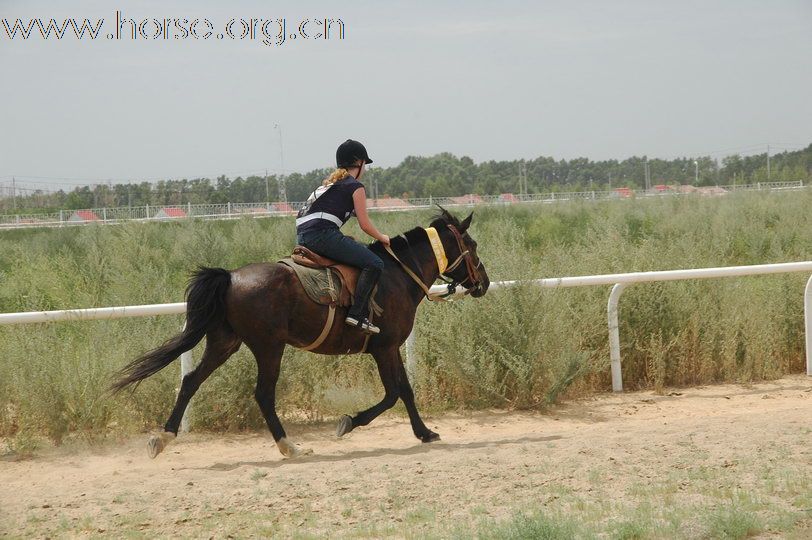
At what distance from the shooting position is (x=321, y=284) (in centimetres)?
768

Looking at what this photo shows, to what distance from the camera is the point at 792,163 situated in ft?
240

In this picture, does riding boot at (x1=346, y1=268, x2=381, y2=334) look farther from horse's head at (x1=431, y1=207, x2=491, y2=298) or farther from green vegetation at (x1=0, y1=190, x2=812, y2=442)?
green vegetation at (x1=0, y1=190, x2=812, y2=442)

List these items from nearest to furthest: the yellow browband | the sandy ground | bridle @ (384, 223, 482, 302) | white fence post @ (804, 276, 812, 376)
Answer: the sandy ground, the yellow browband, bridle @ (384, 223, 482, 302), white fence post @ (804, 276, 812, 376)

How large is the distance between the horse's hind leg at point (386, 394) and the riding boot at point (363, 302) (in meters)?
0.36

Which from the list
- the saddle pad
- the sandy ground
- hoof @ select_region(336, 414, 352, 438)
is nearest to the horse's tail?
the saddle pad

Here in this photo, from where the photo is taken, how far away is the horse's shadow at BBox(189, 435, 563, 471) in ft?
24.1

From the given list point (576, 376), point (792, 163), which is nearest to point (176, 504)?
point (576, 376)

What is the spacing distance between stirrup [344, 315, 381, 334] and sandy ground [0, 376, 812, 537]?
101 cm

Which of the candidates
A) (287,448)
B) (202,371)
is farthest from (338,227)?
(287,448)

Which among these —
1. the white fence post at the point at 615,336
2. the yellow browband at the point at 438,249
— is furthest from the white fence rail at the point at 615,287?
the yellow browband at the point at 438,249

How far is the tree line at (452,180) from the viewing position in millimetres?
41094

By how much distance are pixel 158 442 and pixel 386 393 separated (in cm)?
188

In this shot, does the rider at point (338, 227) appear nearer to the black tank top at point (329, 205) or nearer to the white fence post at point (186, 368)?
the black tank top at point (329, 205)

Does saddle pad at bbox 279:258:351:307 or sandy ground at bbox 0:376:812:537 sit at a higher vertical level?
saddle pad at bbox 279:258:351:307
